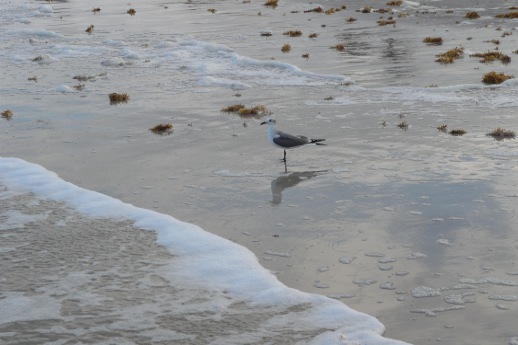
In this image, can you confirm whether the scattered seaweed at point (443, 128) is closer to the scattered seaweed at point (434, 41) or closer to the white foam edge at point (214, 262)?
the white foam edge at point (214, 262)

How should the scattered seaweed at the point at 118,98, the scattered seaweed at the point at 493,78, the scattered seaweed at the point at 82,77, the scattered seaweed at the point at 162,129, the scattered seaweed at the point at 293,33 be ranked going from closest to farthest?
the scattered seaweed at the point at 162,129 < the scattered seaweed at the point at 493,78 < the scattered seaweed at the point at 118,98 < the scattered seaweed at the point at 82,77 < the scattered seaweed at the point at 293,33

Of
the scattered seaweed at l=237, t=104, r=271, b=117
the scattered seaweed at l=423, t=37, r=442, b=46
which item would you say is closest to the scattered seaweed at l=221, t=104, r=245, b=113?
the scattered seaweed at l=237, t=104, r=271, b=117

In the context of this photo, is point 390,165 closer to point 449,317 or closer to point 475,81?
point 449,317

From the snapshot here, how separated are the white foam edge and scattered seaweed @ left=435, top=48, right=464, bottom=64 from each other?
13495 mm

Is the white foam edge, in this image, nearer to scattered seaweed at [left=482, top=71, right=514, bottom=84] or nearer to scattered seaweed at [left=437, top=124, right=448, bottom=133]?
scattered seaweed at [left=437, top=124, right=448, bottom=133]

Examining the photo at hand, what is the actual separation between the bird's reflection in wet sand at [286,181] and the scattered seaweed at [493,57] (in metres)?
11.4

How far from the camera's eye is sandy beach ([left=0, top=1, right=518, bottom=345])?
30.5 ft

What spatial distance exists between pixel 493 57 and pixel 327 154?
10804 mm

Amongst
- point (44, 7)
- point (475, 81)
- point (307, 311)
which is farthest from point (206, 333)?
point (44, 7)

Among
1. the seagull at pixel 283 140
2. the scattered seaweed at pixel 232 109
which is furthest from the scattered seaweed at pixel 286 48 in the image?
the seagull at pixel 283 140

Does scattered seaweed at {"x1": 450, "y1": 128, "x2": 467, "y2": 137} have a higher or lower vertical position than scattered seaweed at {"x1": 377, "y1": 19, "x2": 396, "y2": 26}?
lower

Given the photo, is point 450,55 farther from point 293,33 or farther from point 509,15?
point 509,15

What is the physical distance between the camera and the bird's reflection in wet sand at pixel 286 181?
492 inches

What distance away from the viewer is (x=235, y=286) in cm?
946
